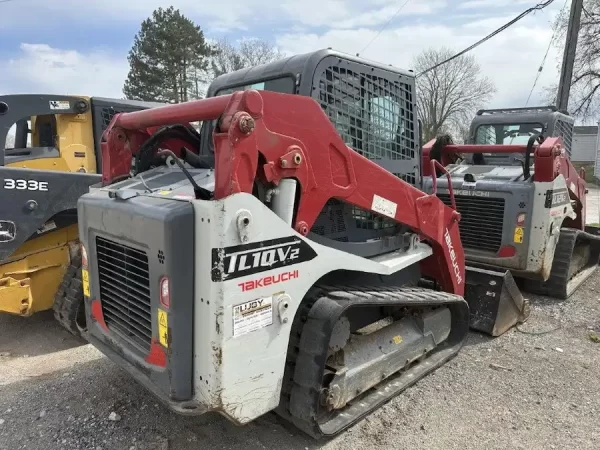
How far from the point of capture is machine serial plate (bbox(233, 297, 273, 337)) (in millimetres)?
2373

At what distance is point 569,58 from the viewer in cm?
1249

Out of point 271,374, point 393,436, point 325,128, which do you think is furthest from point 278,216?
point 393,436

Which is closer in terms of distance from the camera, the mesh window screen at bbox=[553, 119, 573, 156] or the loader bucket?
the loader bucket

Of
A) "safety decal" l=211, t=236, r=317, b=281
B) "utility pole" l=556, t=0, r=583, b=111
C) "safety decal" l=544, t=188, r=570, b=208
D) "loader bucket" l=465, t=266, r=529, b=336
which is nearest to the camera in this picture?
"safety decal" l=211, t=236, r=317, b=281

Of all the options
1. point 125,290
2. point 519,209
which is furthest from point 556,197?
point 125,290

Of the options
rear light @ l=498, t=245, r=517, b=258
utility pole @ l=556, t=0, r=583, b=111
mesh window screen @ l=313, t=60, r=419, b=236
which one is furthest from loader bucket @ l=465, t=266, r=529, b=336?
utility pole @ l=556, t=0, r=583, b=111

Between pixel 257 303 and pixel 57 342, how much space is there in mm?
3141

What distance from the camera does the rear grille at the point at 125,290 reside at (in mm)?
2686

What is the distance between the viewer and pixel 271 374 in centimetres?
262

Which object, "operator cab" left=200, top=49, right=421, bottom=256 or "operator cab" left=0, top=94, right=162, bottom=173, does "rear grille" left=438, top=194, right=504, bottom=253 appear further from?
"operator cab" left=0, top=94, right=162, bottom=173

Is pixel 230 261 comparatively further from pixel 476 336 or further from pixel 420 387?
pixel 476 336

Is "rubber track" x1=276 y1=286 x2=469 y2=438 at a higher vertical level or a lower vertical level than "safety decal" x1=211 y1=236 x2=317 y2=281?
lower

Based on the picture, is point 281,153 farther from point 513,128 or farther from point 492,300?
point 513,128

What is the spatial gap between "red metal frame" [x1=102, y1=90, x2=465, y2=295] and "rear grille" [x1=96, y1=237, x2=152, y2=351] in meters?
0.66
